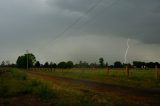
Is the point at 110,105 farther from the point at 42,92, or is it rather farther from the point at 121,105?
the point at 42,92

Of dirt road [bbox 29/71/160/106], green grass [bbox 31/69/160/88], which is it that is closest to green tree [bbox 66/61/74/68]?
green grass [bbox 31/69/160/88]

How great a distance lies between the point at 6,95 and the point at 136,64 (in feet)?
479

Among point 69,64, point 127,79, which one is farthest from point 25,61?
point 127,79

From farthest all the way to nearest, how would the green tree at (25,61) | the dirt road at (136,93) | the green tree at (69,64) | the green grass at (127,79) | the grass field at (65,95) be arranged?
1. the green tree at (25,61)
2. the green tree at (69,64)
3. the green grass at (127,79)
4. the dirt road at (136,93)
5. the grass field at (65,95)

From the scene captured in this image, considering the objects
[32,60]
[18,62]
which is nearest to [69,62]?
[32,60]

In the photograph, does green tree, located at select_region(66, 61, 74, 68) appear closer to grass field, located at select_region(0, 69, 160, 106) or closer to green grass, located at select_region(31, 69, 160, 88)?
green grass, located at select_region(31, 69, 160, 88)

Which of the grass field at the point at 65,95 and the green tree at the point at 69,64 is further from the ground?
the green tree at the point at 69,64

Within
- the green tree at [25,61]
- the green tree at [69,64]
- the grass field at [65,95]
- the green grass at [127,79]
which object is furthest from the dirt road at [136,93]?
the green tree at [25,61]

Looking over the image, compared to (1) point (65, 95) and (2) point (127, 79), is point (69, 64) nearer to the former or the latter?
(2) point (127, 79)

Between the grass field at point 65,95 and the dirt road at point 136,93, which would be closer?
the grass field at point 65,95

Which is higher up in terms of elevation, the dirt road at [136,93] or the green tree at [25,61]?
the green tree at [25,61]

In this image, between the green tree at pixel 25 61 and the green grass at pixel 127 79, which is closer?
the green grass at pixel 127 79

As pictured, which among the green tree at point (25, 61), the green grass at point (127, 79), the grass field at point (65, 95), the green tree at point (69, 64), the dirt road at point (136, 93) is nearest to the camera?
the grass field at point (65, 95)

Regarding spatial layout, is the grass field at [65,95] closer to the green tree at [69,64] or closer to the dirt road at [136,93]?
the dirt road at [136,93]
